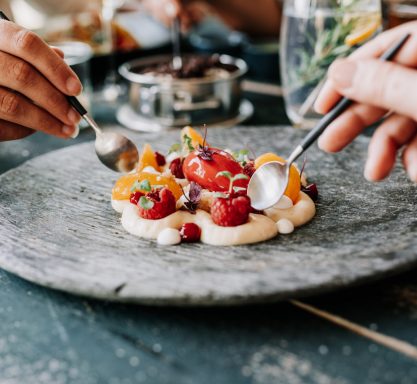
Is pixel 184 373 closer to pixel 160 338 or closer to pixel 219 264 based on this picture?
pixel 160 338

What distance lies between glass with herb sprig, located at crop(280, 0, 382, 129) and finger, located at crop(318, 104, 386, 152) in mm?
932

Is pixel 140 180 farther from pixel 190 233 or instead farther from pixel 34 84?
pixel 34 84

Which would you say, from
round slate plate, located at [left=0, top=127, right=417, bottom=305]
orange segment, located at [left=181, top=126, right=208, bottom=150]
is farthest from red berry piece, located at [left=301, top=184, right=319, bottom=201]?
orange segment, located at [left=181, top=126, right=208, bottom=150]

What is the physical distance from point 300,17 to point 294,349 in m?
1.44

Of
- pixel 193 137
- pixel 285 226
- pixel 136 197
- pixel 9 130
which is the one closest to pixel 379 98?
pixel 285 226

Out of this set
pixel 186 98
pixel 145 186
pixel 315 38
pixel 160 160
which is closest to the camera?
pixel 145 186

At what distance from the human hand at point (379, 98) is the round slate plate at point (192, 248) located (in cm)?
17

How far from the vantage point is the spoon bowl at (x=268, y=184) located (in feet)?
3.94

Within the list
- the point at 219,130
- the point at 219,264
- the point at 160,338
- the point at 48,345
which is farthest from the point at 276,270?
the point at 219,130

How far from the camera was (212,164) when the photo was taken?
1.30 meters

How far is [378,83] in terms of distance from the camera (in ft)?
2.93

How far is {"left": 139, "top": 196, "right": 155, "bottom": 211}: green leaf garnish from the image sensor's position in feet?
3.90

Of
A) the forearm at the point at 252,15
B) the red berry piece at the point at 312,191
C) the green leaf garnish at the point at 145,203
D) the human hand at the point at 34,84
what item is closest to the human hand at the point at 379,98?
the red berry piece at the point at 312,191

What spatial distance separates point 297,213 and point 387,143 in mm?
281
